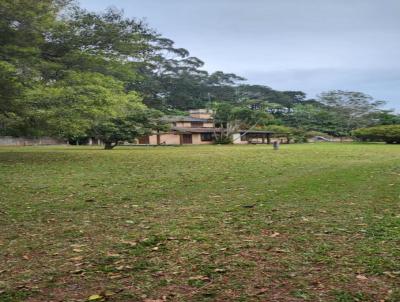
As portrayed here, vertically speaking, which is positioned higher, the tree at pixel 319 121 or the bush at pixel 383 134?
the tree at pixel 319 121

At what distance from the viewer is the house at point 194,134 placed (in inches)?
2108

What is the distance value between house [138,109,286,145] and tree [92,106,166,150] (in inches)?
543

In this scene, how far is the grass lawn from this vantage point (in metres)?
3.44

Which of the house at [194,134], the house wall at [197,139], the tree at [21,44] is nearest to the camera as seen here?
the tree at [21,44]

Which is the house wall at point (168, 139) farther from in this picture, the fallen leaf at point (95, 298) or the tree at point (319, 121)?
the fallen leaf at point (95, 298)

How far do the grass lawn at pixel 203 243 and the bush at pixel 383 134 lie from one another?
35473 mm

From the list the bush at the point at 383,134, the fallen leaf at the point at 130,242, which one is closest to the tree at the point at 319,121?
the bush at the point at 383,134

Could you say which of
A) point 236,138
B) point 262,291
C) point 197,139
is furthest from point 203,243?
point 197,139

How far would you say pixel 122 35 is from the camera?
18188 millimetres

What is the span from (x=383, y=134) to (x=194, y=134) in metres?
22.6

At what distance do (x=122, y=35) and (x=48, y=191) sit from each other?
35.6ft

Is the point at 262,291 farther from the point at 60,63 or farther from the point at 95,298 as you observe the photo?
the point at 60,63

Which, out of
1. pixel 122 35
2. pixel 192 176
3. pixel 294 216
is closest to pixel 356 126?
pixel 122 35

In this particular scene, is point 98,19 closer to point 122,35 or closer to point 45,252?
point 122,35
